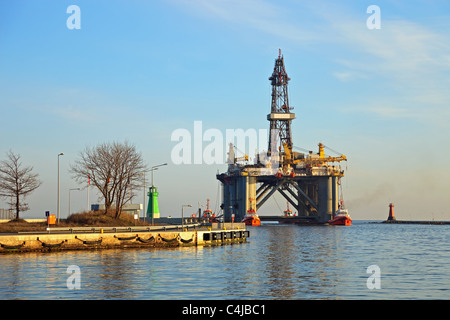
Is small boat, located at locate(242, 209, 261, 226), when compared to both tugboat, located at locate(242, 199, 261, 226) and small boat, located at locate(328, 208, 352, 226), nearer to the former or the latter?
tugboat, located at locate(242, 199, 261, 226)

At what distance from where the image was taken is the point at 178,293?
35.2 metres

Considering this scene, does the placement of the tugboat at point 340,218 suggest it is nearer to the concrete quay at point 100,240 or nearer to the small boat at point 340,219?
the small boat at point 340,219

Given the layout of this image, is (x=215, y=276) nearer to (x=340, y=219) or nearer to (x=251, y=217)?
(x=251, y=217)

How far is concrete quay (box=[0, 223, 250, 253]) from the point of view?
187 ft

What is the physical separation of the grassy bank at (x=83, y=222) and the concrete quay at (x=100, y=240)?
6151 millimetres

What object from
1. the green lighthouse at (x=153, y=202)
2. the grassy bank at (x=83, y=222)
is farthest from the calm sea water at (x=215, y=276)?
the green lighthouse at (x=153, y=202)

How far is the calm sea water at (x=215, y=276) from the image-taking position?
35156 mm

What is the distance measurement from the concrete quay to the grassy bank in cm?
615

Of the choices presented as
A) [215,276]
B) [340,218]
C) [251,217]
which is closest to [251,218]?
[251,217]
